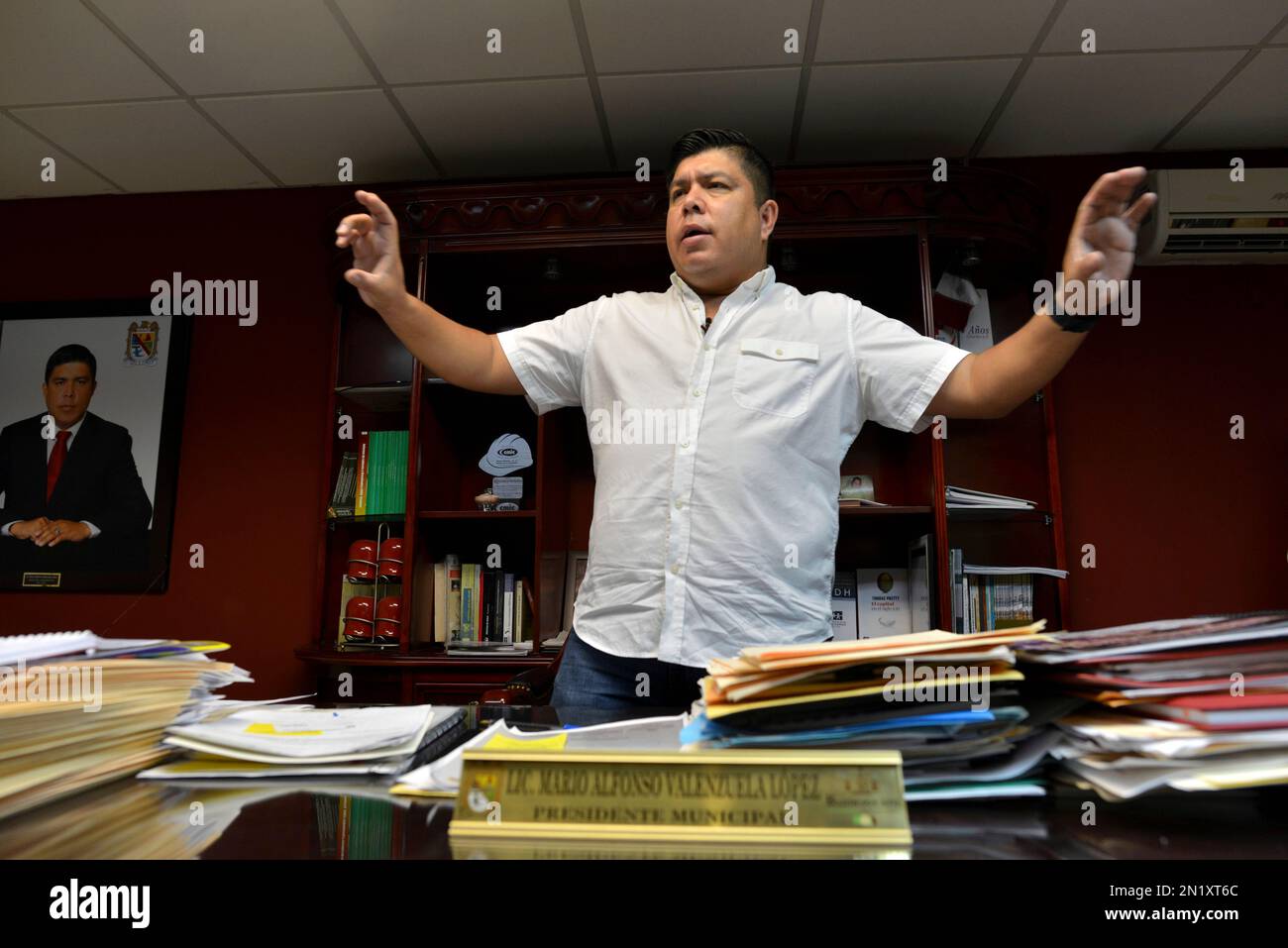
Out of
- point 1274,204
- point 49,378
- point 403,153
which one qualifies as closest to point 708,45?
point 403,153

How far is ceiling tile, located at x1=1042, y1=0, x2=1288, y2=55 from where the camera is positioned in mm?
2561

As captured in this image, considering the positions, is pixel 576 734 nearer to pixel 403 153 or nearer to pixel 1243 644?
pixel 1243 644

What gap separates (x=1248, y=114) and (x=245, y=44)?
140 inches

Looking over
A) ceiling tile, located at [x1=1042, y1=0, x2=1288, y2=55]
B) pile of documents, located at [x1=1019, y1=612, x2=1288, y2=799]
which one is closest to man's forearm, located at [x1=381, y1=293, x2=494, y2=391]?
pile of documents, located at [x1=1019, y1=612, x2=1288, y2=799]

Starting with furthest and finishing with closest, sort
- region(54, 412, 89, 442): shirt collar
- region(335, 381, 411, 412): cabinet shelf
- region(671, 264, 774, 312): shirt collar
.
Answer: region(54, 412, 89, 442): shirt collar < region(335, 381, 411, 412): cabinet shelf < region(671, 264, 774, 312): shirt collar

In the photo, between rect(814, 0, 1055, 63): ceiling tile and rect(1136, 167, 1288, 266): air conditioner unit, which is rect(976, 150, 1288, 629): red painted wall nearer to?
rect(1136, 167, 1288, 266): air conditioner unit

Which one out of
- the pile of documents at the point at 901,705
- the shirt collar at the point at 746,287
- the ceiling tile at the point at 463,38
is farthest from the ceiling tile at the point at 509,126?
the pile of documents at the point at 901,705

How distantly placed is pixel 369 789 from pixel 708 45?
8.83 feet

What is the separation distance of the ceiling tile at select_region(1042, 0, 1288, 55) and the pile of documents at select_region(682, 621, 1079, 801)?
2.71 metres

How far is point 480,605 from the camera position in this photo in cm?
320

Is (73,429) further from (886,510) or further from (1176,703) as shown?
(1176,703)

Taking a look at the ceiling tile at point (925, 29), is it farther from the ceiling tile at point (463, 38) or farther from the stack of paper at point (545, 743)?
the stack of paper at point (545, 743)

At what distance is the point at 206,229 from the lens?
12.3 feet

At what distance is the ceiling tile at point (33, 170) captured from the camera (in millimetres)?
3332
